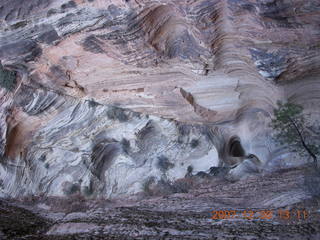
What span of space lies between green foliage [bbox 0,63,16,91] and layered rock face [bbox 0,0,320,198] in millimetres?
146

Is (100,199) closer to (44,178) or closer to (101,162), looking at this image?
(101,162)

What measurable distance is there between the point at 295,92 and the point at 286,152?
231cm

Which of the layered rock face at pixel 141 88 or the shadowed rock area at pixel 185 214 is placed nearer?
the shadowed rock area at pixel 185 214

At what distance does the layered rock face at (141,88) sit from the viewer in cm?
1000

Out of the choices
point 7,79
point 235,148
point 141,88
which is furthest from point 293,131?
point 7,79

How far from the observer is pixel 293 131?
1012cm

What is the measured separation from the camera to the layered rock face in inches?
394

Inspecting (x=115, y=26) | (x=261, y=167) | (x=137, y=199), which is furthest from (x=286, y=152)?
(x=115, y=26)

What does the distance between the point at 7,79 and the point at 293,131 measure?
27.4 ft
